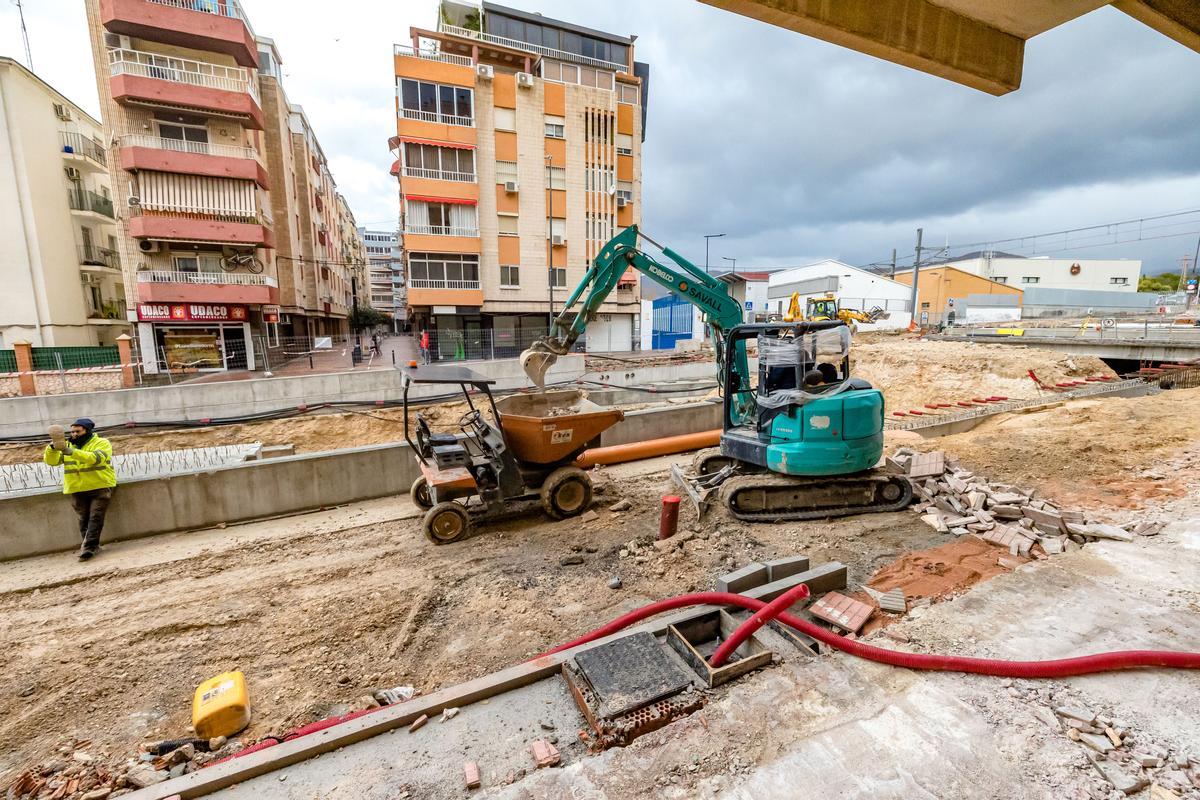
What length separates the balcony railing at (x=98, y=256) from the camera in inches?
895

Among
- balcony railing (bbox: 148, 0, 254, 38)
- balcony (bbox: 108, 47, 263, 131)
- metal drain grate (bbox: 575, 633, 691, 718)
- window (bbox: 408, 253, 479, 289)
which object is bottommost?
metal drain grate (bbox: 575, 633, 691, 718)

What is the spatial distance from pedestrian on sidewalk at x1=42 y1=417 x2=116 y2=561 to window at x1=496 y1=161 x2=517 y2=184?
2181 cm

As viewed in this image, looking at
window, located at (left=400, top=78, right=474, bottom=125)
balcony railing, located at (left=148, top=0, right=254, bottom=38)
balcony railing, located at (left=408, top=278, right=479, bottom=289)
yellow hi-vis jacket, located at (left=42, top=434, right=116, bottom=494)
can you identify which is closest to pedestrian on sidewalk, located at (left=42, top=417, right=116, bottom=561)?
yellow hi-vis jacket, located at (left=42, top=434, right=116, bottom=494)

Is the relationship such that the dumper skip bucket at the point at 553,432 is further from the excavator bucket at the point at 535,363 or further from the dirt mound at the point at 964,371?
the dirt mound at the point at 964,371

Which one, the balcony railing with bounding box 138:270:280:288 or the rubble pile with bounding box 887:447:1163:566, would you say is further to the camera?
the balcony railing with bounding box 138:270:280:288

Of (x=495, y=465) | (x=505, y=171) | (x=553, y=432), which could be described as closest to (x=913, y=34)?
(x=553, y=432)

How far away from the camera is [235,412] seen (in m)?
14.8

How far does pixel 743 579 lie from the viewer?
14.4ft

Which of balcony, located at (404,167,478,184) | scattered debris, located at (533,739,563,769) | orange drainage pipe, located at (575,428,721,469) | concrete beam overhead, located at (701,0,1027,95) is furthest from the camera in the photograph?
balcony, located at (404,167,478,184)

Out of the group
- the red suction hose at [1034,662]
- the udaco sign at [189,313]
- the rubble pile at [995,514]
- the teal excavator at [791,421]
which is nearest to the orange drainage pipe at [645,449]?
the teal excavator at [791,421]

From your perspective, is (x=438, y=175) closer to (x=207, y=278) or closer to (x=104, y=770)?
(x=207, y=278)

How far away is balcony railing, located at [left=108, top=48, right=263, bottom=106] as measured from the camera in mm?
18359

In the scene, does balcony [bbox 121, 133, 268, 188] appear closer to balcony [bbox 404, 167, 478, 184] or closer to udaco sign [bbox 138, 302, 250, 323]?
udaco sign [bbox 138, 302, 250, 323]

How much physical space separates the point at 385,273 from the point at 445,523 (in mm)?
109890
